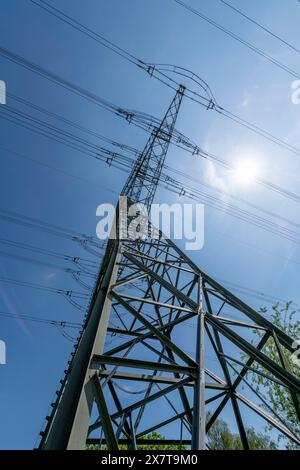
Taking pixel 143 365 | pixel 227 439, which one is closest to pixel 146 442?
pixel 143 365

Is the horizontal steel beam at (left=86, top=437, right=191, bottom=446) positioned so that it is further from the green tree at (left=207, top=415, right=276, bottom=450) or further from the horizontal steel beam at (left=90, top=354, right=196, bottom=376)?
the green tree at (left=207, top=415, right=276, bottom=450)

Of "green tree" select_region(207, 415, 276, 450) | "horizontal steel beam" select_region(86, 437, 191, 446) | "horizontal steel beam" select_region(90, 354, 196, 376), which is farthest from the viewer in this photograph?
"green tree" select_region(207, 415, 276, 450)

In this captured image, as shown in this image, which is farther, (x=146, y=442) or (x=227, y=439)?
(x=227, y=439)

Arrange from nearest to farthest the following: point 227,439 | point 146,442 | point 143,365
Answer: point 143,365, point 146,442, point 227,439

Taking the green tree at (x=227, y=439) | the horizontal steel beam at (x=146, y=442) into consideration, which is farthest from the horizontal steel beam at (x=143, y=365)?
the green tree at (x=227, y=439)

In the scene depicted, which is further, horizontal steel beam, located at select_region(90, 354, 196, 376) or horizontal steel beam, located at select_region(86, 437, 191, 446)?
horizontal steel beam, located at select_region(86, 437, 191, 446)

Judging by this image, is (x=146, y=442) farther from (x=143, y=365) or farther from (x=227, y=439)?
(x=227, y=439)

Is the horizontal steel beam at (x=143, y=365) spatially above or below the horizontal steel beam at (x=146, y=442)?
above

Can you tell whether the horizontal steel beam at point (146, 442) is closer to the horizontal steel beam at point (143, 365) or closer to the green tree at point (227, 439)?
the horizontal steel beam at point (143, 365)

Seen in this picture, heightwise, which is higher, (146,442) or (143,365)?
(143,365)

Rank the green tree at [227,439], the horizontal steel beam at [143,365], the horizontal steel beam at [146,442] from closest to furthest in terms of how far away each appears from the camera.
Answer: the horizontal steel beam at [143,365]
the horizontal steel beam at [146,442]
the green tree at [227,439]

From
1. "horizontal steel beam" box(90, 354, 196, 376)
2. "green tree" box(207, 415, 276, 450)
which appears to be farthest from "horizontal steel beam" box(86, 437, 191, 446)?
"green tree" box(207, 415, 276, 450)
